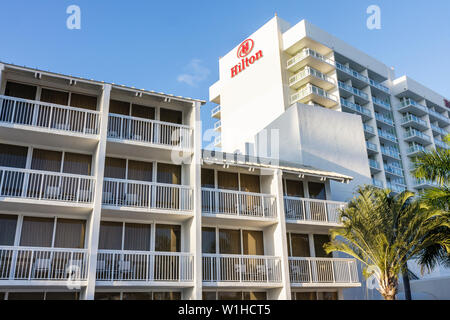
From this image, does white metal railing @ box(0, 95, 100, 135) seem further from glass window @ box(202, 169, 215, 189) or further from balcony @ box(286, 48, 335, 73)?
balcony @ box(286, 48, 335, 73)

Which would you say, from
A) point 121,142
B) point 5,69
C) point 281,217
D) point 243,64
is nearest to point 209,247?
point 281,217

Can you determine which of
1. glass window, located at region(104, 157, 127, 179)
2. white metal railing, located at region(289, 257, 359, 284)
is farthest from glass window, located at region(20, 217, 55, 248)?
white metal railing, located at region(289, 257, 359, 284)

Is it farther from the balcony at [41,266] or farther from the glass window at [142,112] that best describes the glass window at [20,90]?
the balcony at [41,266]

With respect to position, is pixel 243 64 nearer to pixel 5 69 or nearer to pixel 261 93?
pixel 261 93

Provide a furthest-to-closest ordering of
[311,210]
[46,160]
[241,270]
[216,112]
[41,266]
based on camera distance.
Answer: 1. [216,112]
2. [311,210]
3. [241,270]
4. [46,160]
5. [41,266]

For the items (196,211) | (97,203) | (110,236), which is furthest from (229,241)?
(97,203)

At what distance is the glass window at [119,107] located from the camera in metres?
18.4

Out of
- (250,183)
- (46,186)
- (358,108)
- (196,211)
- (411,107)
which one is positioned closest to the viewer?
(46,186)

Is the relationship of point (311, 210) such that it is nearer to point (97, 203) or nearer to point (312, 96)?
point (97, 203)

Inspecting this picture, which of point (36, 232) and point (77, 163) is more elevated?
point (77, 163)

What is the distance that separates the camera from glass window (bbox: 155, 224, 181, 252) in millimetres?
16991

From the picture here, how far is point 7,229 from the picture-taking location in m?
15.0

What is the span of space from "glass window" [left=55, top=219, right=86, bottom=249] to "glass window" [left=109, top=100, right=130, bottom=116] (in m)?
5.10

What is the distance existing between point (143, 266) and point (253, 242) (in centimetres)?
547
